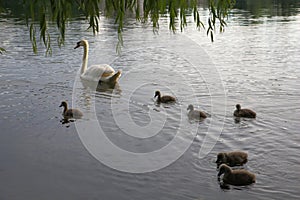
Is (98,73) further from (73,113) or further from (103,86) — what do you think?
(73,113)

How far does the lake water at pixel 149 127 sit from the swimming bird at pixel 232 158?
185mm

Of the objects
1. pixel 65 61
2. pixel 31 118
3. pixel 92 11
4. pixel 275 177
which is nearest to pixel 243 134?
pixel 275 177

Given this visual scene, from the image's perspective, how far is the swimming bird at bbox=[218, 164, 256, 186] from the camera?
27.6 feet

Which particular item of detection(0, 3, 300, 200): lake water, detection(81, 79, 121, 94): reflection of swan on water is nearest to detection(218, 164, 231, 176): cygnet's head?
detection(0, 3, 300, 200): lake water

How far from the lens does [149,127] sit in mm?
11922

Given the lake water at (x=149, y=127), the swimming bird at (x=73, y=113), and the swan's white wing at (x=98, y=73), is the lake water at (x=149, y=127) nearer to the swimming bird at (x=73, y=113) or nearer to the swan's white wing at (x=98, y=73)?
the swimming bird at (x=73, y=113)

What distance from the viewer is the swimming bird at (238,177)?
8406mm

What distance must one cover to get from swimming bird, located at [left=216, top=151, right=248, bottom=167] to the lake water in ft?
0.61

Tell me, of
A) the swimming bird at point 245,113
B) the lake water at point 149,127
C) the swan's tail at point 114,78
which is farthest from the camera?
the swan's tail at point 114,78

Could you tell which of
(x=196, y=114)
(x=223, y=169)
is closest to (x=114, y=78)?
(x=196, y=114)

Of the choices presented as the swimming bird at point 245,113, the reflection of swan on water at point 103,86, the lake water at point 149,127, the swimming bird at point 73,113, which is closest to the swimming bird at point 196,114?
the lake water at point 149,127

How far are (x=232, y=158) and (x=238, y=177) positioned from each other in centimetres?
83

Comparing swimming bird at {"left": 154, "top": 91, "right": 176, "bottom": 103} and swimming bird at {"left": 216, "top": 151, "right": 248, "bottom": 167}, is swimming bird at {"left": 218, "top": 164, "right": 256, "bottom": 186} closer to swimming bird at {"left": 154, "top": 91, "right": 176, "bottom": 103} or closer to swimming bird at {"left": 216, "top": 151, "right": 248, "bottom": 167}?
swimming bird at {"left": 216, "top": 151, "right": 248, "bottom": 167}

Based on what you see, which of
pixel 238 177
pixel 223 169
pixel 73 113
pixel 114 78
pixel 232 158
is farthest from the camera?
pixel 114 78
